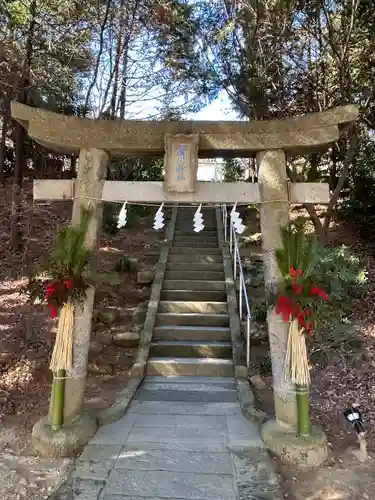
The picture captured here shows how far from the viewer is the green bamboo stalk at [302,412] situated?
3895 millimetres

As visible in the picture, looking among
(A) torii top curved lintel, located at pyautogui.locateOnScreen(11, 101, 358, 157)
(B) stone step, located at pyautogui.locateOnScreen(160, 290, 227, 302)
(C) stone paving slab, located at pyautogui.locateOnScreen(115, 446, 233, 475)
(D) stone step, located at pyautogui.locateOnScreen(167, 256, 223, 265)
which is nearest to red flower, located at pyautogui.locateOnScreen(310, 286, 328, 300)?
(A) torii top curved lintel, located at pyautogui.locateOnScreen(11, 101, 358, 157)

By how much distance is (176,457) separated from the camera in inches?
A: 148

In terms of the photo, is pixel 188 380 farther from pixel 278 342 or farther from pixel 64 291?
pixel 64 291

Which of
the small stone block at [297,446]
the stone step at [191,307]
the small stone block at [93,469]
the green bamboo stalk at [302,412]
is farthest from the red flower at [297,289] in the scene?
the stone step at [191,307]

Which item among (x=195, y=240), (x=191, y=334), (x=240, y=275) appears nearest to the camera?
(x=191, y=334)

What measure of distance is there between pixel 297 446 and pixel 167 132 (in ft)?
10.3

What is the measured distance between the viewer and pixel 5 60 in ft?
29.0

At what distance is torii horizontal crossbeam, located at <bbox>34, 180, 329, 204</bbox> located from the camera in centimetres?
432

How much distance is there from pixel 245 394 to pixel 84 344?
2031mm

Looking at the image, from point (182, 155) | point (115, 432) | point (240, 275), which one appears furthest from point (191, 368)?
point (182, 155)

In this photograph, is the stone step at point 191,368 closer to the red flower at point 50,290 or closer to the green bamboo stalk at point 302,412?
the green bamboo stalk at point 302,412

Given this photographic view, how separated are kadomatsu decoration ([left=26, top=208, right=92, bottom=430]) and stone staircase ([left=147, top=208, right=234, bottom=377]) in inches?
82.5

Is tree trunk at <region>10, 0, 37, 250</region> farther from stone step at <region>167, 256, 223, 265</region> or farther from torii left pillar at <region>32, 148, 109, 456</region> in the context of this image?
torii left pillar at <region>32, 148, 109, 456</region>

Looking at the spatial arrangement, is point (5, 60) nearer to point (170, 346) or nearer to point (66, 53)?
point (66, 53)
